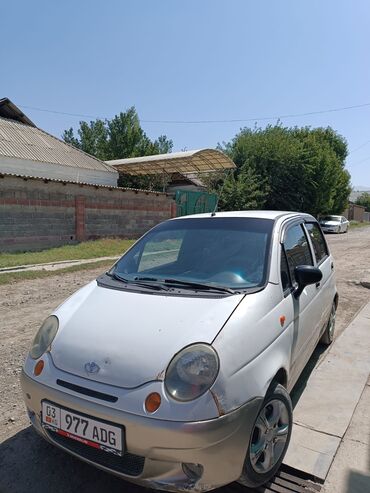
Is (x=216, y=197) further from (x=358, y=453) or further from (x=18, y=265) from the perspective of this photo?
(x=358, y=453)

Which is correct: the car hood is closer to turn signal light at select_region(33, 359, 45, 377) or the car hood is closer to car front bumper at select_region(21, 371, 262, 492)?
turn signal light at select_region(33, 359, 45, 377)

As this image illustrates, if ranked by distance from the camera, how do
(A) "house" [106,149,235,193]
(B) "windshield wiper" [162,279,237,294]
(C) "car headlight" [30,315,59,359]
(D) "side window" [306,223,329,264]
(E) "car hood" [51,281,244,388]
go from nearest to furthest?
1. (E) "car hood" [51,281,244,388]
2. (C) "car headlight" [30,315,59,359]
3. (B) "windshield wiper" [162,279,237,294]
4. (D) "side window" [306,223,329,264]
5. (A) "house" [106,149,235,193]

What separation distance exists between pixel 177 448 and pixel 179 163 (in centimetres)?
2164

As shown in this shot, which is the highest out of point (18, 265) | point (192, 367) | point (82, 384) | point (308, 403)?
point (192, 367)

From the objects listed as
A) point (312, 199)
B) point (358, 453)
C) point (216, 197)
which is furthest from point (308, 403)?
point (312, 199)

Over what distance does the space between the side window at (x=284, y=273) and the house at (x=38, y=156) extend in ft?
58.3

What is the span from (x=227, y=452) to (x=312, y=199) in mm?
31834

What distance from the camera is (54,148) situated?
21953mm

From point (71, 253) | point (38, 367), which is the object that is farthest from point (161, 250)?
point (71, 253)

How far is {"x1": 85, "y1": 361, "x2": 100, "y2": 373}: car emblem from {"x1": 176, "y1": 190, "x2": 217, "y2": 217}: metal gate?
18514mm

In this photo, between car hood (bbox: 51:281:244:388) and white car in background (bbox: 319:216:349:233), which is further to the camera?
white car in background (bbox: 319:216:349:233)

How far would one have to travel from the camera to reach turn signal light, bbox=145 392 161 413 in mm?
1846

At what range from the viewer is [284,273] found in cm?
288

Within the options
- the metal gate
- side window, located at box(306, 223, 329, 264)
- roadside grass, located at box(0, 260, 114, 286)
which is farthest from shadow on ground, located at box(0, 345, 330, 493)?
the metal gate
